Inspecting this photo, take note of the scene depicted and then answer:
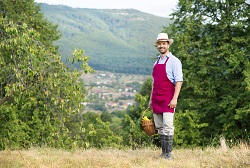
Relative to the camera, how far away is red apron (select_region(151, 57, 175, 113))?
21.6ft

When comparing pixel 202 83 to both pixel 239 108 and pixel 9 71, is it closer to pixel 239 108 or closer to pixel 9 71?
pixel 239 108

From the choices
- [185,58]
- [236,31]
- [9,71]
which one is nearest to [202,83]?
[185,58]

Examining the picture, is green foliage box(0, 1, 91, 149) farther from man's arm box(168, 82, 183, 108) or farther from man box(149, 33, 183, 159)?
man's arm box(168, 82, 183, 108)

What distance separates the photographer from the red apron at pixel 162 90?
6594mm

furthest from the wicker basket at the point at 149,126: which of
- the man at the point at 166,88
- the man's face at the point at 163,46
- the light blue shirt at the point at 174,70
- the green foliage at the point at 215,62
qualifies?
the green foliage at the point at 215,62

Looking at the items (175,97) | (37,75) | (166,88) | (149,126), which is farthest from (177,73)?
(37,75)

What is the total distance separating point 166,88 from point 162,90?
89mm

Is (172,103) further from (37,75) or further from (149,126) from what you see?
(37,75)

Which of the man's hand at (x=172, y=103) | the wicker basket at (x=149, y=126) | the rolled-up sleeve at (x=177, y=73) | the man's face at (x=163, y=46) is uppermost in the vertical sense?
the man's face at (x=163, y=46)

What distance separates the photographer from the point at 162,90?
21.9ft

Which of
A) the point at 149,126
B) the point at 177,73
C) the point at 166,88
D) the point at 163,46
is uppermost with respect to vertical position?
the point at 163,46

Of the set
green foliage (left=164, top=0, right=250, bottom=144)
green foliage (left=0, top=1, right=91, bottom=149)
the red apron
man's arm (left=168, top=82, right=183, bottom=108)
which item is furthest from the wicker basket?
green foliage (left=164, top=0, right=250, bottom=144)

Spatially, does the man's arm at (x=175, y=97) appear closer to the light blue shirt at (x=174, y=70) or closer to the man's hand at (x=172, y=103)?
the man's hand at (x=172, y=103)

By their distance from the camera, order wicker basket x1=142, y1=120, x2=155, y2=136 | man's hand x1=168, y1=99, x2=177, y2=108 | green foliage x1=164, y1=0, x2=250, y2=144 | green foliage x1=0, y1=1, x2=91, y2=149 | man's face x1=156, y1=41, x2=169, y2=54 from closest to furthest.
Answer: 1. green foliage x1=0, y1=1, x2=91, y2=149
2. man's hand x1=168, y1=99, x2=177, y2=108
3. man's face x1=156, y1=41, x2=169, y2=54
4. wicker basket x1=142, y1=120, x2=155, y2=136
5. green foliage x1=164, y1=0, x2=250, y2=144
